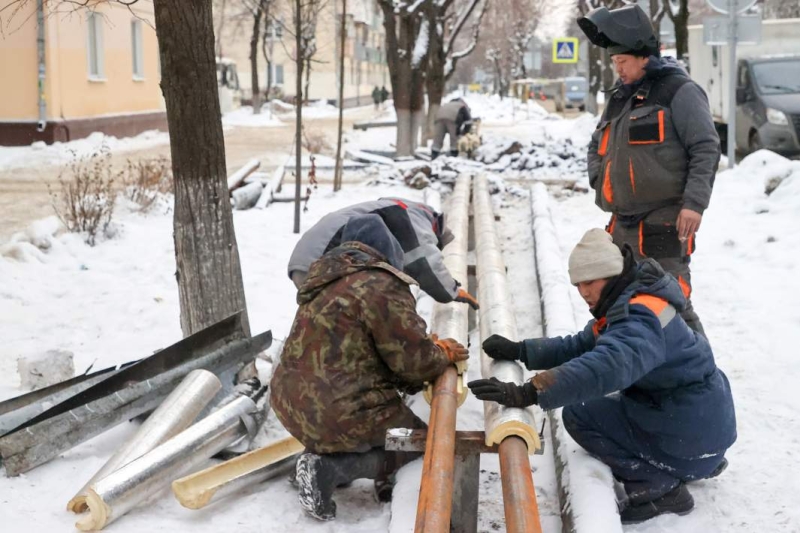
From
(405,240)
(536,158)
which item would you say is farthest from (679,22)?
(405,240)

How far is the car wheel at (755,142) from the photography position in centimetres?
1527

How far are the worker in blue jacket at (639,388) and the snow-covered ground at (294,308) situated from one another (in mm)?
224

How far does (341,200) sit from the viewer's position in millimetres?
12688

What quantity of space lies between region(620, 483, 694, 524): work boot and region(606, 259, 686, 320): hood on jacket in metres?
0.76

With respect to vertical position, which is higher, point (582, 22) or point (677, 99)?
point (582, 22)

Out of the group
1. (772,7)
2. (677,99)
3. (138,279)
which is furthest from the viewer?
(772,7)

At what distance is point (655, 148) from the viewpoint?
486 cm

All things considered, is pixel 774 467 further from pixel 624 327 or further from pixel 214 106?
pixel 214 106

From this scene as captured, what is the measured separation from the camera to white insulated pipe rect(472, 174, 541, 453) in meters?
3.60

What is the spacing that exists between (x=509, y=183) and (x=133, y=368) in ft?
31.9

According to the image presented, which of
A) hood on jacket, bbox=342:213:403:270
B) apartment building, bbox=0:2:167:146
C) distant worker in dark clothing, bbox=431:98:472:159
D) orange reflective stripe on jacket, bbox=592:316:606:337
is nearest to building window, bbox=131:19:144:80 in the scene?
apartment building, bbox=0:2:167:146

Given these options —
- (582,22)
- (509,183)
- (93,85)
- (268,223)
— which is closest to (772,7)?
(93,85)

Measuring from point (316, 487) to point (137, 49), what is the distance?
84.4ft

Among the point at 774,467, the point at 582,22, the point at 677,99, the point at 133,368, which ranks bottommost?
the point at 774,467
